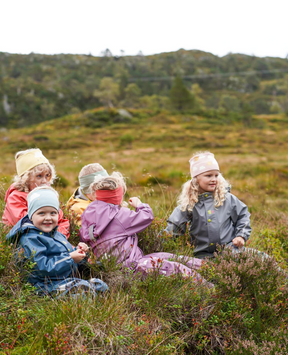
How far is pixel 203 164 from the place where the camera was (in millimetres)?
3775

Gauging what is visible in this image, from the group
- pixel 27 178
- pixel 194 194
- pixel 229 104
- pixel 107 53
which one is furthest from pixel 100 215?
pixel 107 53

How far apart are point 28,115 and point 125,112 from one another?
35412 mm

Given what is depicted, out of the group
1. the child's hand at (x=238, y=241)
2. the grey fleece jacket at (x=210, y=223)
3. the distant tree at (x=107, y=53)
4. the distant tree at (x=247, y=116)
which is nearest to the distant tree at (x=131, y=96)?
the distant tree at (x=247, y=116)

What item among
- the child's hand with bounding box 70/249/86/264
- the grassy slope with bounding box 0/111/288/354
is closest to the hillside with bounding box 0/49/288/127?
the grassy slope with bounding box 0/111/288/354

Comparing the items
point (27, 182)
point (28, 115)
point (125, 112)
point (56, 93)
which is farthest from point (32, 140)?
point (56, 93)

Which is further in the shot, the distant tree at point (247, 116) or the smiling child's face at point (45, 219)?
the distant tree at point (247, 116)

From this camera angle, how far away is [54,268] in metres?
2.58

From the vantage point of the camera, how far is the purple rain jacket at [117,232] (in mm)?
3063

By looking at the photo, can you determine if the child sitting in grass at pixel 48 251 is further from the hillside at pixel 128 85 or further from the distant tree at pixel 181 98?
the distant tree at pixel 181 98

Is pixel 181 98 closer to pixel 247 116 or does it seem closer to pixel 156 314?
pixel 247 116

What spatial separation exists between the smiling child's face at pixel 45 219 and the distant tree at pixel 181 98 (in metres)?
61.8

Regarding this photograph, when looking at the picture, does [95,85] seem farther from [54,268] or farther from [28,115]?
[54,268]

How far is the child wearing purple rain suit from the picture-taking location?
3.02 metres

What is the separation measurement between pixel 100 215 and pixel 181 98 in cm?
6180
